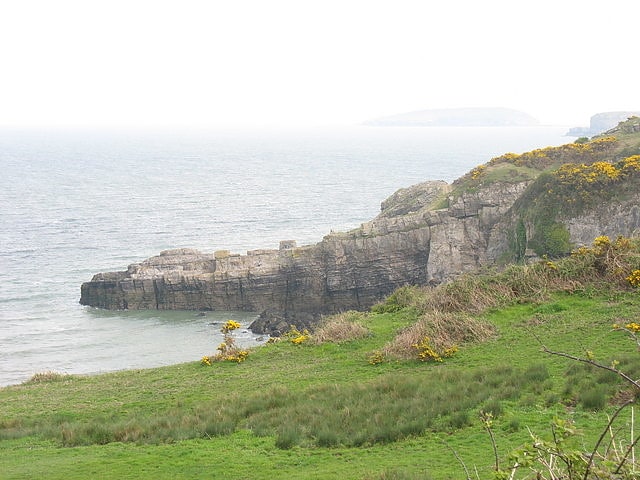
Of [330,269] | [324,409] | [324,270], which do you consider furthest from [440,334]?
[324,270]

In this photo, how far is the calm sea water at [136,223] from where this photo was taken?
42594 millimetres

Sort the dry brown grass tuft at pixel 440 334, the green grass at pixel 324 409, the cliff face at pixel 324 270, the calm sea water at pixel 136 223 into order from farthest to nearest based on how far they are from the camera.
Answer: the cliff face at pixel 324 270 → the calm sea water at pixel 136 223 → the dry brown grass tuft at pixel 440 334 → the green grass at pixel 324 409

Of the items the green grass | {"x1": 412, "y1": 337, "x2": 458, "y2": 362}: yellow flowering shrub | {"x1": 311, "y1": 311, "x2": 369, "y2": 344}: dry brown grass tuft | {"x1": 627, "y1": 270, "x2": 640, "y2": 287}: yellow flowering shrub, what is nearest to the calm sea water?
{"x1": 311, "y1": 311, "x2": 369, "y2": 344}: dry brown grass tuft

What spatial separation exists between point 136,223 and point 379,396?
229 ft

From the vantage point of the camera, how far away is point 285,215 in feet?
286

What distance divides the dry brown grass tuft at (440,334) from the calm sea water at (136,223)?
2051cm

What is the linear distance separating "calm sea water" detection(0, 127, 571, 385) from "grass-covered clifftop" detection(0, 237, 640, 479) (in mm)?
18001

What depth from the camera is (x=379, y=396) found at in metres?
15.9

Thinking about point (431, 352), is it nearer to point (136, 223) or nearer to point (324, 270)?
point (324, 270)

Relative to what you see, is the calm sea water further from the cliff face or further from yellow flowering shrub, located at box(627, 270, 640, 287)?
yellow flowering shrub, located at box(627, 270, 640, 287)

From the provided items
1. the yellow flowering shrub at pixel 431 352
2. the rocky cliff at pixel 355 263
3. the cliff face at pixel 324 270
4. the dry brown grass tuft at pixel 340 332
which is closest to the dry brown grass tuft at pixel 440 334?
the yellow flowering shrub at pixel 431 352

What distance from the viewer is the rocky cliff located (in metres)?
44.7

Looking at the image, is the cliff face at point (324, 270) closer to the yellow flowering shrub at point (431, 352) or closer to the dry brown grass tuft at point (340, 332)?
the dry brown grass tuft at point (340, 332)

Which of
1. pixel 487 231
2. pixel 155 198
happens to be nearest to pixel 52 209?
pixel 155 198
